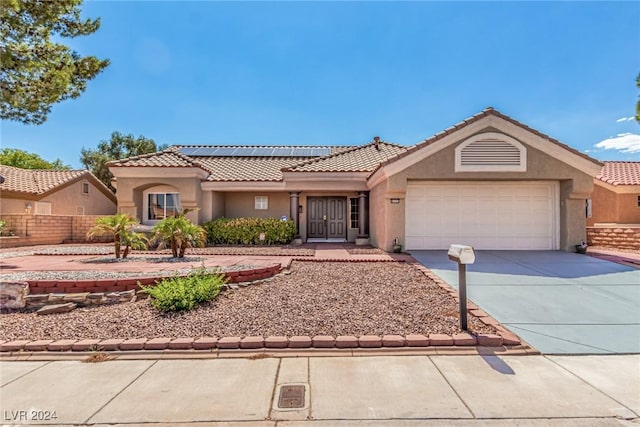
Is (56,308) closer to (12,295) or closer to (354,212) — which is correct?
(12,295)

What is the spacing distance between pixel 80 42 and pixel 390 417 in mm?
11979

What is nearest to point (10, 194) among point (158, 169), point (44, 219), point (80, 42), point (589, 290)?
point (44, 219)

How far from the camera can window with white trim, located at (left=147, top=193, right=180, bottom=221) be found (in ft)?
54.7

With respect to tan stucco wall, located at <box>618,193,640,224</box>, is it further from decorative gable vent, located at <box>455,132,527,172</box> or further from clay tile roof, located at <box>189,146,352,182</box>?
clay tile roof, located at <box>189,146,352,182</box>

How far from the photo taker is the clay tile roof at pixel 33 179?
63.3 ft

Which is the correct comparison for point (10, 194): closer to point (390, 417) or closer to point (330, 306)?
point (330, 306)

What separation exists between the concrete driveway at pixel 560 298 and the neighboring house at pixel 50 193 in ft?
75.6

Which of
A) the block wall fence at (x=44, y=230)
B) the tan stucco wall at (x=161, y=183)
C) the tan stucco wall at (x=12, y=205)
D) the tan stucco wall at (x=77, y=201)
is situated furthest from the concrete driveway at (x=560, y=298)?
the tan stucco wall at (x=77, y=201)

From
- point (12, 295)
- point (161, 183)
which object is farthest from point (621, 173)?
point (12, 295)

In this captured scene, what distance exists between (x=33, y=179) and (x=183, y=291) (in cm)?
2333

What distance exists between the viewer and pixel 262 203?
678 inches

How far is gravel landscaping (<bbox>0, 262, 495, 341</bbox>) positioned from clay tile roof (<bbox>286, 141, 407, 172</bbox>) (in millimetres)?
8783

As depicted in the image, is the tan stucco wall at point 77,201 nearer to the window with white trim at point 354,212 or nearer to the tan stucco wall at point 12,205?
the tan stucco wall at point 12,205

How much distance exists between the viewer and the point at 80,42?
9312 millimetres
